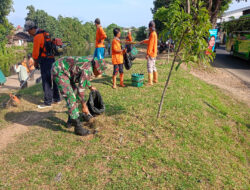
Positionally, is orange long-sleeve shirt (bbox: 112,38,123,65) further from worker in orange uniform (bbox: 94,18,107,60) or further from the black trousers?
the black trousers

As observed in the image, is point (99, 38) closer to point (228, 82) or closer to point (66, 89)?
point (66, 89)

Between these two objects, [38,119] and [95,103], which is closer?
[95,103]

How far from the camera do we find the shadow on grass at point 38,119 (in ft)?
16.4

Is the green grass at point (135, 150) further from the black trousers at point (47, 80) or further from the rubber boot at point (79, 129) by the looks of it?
the black trousers at point (47, 80)

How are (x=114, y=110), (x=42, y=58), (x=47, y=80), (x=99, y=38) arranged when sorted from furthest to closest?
(x=99, y=38) → (x=47, y=80) → (x=42, y=58) → (x=114, y=110)

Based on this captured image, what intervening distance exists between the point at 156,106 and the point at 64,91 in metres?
2.80

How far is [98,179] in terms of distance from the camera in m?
3.26

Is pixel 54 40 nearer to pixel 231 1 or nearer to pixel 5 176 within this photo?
pixel 5 176

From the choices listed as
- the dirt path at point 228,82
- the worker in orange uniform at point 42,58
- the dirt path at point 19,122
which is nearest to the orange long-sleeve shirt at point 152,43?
the worker in orange uniform at point 42,58

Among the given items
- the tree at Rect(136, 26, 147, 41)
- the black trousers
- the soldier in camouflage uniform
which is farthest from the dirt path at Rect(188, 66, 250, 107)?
the tree at Rect(136, 26, 147, 41)

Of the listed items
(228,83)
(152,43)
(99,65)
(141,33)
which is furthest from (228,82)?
(141,33)

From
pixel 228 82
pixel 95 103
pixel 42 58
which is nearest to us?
pixel 95 103

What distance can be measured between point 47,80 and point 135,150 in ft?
11.7

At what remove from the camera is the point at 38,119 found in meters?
5.41
